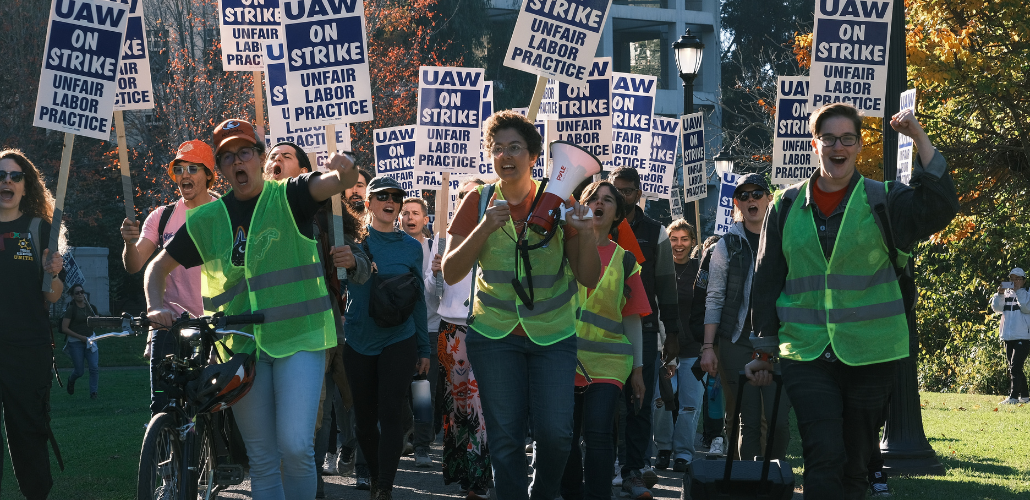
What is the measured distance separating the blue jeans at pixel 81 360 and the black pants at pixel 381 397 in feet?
39.0

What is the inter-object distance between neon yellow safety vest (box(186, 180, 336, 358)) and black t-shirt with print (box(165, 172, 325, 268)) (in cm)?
3

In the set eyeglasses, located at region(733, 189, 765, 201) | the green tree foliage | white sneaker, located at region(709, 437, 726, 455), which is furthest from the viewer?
the green tree foliage

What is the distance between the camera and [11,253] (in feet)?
23.4

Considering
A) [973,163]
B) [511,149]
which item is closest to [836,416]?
[511,149]

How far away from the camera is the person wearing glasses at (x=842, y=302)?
5.53 m

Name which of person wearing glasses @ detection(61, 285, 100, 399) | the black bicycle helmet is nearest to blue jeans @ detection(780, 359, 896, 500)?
the black bicycle helmet

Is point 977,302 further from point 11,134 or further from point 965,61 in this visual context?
point 11,134

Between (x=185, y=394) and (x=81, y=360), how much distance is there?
15.6 meters

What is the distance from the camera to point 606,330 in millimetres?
7352

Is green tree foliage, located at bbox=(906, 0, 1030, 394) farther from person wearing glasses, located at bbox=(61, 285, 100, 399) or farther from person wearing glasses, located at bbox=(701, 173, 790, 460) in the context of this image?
person wearing glasses, located at bbox=(61, 285, 100, 399)

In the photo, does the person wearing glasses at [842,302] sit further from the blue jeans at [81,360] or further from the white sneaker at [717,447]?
the blue jeans at [81,360]

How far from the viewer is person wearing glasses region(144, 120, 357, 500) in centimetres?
550

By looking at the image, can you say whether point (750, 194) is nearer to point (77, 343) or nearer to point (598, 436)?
point (598, 436)

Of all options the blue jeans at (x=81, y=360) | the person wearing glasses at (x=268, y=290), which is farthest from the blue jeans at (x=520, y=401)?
the blue jeans at (x=81, y=360)
